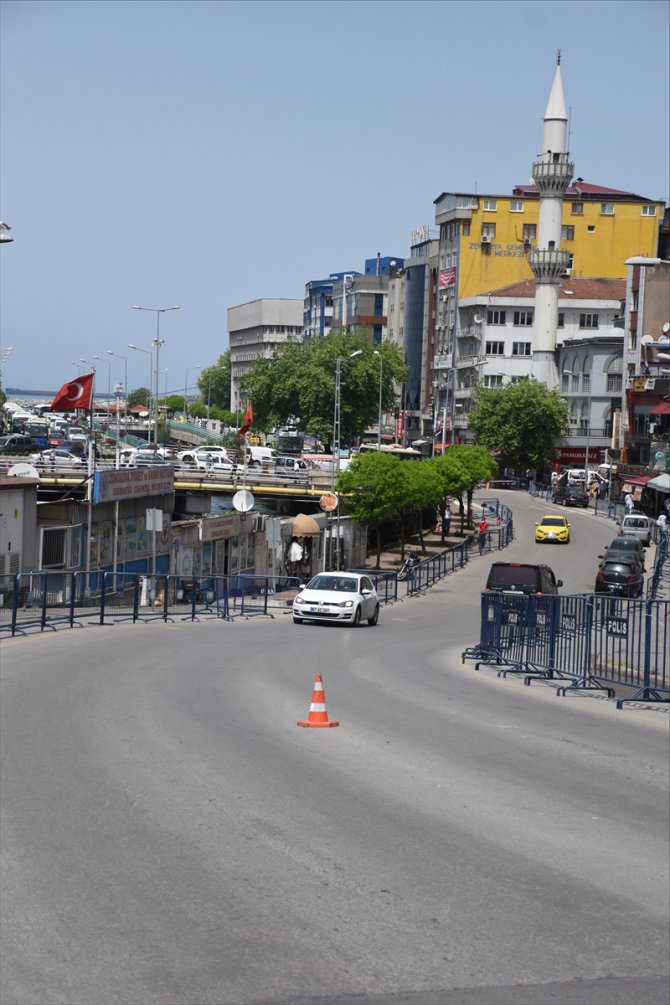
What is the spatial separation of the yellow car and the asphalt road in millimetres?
48212

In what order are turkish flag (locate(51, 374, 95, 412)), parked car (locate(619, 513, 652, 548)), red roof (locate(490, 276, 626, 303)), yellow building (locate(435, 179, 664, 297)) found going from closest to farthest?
turkish flag (locate(51, 374, 95, 412)) → parked car (locate(619, 513, 652, 548)) → red roof (locate(490, 276, 626, 303)) → yellow building (locate(435, 179, 664, 297))

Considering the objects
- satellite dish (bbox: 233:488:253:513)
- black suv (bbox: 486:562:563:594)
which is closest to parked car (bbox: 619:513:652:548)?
satellite dish (bbox: 233:488:253:513)

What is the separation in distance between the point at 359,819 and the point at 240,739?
3718mm

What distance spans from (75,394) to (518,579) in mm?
15311

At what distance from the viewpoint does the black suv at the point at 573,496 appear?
85069 mm

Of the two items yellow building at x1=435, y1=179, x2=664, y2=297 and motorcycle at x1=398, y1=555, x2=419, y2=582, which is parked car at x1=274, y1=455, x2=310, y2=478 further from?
yellow building at x1=435, y1=179, x2=664, y2=297

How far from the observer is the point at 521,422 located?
102 m

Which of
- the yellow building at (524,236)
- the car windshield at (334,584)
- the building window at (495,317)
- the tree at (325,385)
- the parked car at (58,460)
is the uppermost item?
the yellow building at (524,236)

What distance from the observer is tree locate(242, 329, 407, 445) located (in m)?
126

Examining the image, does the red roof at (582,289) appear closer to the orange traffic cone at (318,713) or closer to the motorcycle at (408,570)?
the motorcycle at (408,570)

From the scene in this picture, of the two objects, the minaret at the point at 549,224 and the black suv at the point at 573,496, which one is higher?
the minaret at the point at 549,224

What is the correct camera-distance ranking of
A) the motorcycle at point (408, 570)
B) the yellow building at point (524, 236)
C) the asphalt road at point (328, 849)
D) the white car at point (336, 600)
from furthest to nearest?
1. the yellow building at point (524, 236)
2. the motorcycle at point (408, 570)
3. the white car at point (336, 600)
4. the asphalt road at point (328, 849)

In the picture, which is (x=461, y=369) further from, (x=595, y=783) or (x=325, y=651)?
(x=595, y=783)

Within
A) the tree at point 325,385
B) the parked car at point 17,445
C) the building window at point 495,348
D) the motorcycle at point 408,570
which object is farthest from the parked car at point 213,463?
the building window at point 495,348
